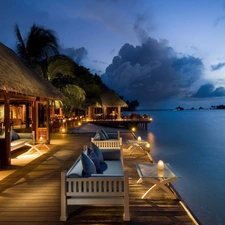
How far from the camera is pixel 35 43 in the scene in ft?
38.8

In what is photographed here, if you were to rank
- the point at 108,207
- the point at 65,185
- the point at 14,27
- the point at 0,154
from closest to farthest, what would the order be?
the point at 65,185 < the point at 108,207 < the point at 0,154 < the point at 14,27

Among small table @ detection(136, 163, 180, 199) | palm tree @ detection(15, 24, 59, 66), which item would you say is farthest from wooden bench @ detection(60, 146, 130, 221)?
palm tree @ detection(15, 24, 59, 66)

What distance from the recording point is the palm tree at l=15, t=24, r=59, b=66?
1175 centimetres

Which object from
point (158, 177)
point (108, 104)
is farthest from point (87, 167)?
point (108, 104)

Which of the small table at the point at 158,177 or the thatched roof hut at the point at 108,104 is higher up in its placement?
the thatched roof hut at the point at 108,104

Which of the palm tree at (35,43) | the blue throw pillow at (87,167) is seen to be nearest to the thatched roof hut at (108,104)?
the palm tree at (35,43)

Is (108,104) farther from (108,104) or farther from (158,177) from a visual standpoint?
(158,177)

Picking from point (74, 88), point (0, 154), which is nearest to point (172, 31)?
point (74, 88)

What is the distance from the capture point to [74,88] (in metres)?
13.1

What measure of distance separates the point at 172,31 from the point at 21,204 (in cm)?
2474

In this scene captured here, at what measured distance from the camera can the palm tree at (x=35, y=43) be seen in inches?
463

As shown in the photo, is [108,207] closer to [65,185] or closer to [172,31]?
[65,185]

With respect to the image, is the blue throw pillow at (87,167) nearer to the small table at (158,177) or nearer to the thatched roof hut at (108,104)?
the small table at (158,177)

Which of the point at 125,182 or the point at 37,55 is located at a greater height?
the point at 37,55
